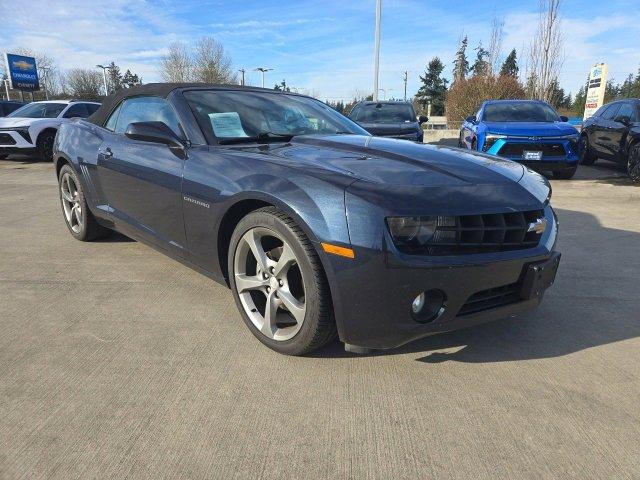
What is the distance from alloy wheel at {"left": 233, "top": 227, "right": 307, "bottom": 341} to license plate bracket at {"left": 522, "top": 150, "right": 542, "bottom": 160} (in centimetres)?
666

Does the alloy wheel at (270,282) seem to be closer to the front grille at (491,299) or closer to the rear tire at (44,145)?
the front grille at (491,299)

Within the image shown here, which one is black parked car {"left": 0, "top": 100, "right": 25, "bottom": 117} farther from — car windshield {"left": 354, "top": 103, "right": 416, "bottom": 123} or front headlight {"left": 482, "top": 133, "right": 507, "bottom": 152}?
front headlight {"left": 482, "top": 133, "right": 507, "bottom": 152}

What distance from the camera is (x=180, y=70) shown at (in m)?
40.0

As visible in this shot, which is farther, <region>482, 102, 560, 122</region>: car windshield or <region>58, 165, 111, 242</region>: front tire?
<region>482, 102, 560, 122</region>: car windshield

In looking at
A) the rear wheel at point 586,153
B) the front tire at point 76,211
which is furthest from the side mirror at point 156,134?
A: the rear wheel at point 586,153

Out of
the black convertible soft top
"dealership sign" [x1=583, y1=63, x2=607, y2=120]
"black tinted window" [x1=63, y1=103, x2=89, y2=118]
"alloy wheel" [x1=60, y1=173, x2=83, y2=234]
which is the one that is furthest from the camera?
"dealership sign" [x1=583, y1=63, x2=607, y2=120]

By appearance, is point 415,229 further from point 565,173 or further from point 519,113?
point 519,113

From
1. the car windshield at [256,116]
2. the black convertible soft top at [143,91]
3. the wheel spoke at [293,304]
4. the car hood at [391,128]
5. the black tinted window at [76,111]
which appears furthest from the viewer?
the black tinted window at [76,111]

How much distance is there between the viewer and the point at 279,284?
2.35 meters

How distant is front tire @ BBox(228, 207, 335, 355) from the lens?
83.1 inches

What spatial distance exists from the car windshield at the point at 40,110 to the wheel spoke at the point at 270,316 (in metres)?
12.4

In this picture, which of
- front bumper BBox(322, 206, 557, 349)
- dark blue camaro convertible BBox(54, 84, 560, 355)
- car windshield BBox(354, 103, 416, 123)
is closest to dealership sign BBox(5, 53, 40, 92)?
car windshield BBox(354, 103, 416, 123)

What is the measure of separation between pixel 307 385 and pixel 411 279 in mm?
691

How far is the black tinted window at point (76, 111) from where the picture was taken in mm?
12527
